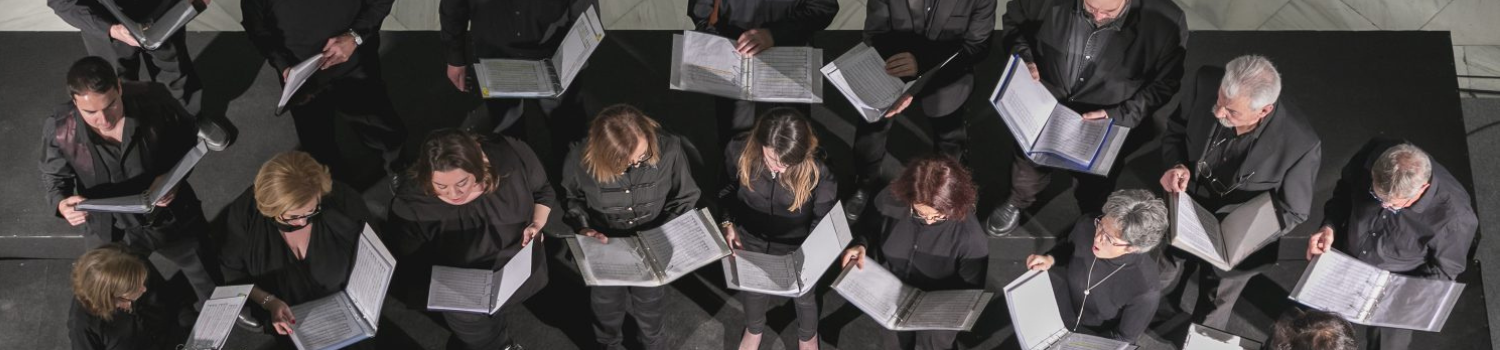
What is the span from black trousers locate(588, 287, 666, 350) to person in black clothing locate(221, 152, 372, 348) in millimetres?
991

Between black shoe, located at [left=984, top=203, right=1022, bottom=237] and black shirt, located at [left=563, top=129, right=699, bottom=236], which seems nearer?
black shirt, located at [left=563, top=129, right=699, bottom=236]

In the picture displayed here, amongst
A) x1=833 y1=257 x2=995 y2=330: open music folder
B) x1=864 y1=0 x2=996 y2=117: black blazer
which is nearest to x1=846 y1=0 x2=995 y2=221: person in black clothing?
x1=864 y1=0 x2=996 y2=117: black blazer

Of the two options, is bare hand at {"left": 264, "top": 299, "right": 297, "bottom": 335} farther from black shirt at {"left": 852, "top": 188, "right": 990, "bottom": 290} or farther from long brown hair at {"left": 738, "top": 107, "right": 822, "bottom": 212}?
black shirt at {"left": 852, "top": 188, "right": 990, "bottom": 290}

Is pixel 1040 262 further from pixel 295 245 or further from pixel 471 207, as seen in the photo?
pixel 295 245

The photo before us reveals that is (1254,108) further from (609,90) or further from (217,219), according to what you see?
(217,219)

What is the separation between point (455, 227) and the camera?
4395mm

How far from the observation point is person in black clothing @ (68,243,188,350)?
13.3 ft

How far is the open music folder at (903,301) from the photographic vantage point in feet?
14.3

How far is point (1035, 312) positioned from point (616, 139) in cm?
162

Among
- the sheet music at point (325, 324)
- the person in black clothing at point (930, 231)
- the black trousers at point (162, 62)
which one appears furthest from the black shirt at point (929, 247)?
the black trousers at point (162, 62)

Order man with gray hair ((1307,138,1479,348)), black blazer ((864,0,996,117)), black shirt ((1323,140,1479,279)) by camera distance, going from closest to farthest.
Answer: man with gray hair ((1307,138,1479,348))
black shirt ((1323,140,1479,279))
black blazer ((864,0,996,117))

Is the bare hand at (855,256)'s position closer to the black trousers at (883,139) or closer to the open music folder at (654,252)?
the open music folder at (654,252)

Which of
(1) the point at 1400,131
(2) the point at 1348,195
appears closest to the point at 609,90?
(2) the point at 1348,195

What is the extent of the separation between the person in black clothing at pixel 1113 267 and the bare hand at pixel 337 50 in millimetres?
2867
